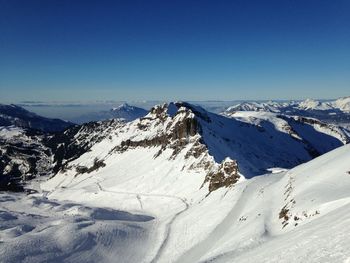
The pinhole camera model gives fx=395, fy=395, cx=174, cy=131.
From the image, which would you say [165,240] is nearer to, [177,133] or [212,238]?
[212,238]

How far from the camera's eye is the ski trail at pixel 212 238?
183 ft

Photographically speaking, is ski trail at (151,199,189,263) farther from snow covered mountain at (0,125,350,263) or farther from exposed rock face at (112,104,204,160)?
exposed rock face at (112,104,204,160)

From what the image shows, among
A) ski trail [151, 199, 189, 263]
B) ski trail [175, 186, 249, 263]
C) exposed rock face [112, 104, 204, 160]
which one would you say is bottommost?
ski trail [151, 199, 189, 263]

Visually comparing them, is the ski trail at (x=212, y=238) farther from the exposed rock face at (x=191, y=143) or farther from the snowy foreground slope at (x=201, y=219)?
the exposed rock face at (x=191, y=143)

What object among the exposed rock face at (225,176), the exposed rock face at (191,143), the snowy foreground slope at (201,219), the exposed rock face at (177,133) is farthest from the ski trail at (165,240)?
the exposed rock face at (177,133)

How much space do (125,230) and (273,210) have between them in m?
28.8

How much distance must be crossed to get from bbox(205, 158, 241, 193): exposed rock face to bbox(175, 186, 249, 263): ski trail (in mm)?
21121

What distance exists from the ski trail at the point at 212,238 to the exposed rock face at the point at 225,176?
69.3 feet

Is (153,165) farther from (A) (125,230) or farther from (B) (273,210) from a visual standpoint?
(B) (273,210)

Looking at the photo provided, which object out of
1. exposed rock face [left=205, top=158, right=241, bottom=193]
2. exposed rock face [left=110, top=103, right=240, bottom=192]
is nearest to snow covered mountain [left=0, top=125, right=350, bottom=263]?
exposed rock face [left=205, top=158, right=241, bottom=193]

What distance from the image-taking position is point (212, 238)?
2400 inches

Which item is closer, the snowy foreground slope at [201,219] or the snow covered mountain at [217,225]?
the snow covered mountain at [217,225]

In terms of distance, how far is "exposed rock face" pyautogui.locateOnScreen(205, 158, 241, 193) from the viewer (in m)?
95.9

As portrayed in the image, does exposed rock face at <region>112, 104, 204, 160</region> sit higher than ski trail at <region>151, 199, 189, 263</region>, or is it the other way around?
exposed rock face at <region>112, 104, 204, 160</region>
